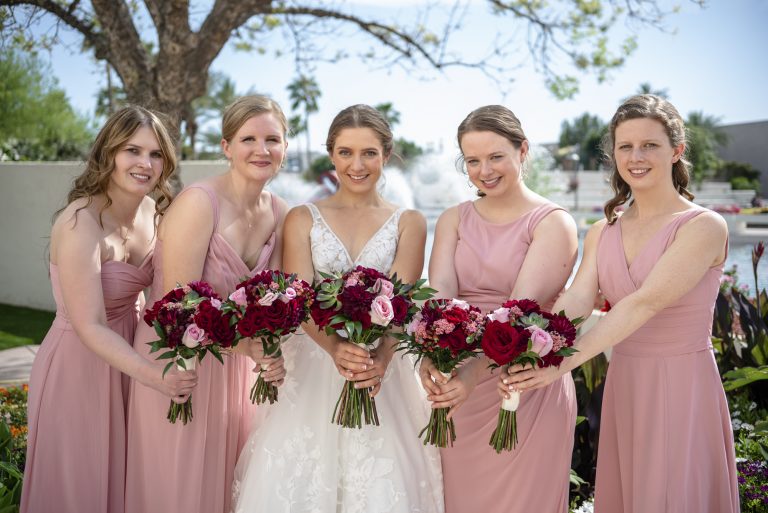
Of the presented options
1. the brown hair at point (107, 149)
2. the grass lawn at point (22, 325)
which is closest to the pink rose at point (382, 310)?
the brown hair at point (107, 149)

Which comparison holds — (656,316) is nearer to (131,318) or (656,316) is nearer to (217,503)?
(217,503)

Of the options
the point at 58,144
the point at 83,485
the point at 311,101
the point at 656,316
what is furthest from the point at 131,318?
the point at 58,144

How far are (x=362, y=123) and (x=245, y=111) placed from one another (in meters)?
0.65

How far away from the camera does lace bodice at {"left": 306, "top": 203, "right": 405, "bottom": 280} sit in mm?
3949

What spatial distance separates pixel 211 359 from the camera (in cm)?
382

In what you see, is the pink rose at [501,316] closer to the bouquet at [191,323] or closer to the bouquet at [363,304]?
the bouquet at [363,304]

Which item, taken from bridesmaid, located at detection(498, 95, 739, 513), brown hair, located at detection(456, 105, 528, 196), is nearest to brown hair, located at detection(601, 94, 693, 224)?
bridesmaid, located at detection(498, 95, 739, 513)

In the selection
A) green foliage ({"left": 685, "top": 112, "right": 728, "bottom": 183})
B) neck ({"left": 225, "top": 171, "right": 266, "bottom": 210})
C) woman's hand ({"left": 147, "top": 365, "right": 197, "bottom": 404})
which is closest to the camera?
woman's hand ({"left": 147, "top": 365, "right": 197, "bottom": 404})

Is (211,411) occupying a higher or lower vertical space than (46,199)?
lower

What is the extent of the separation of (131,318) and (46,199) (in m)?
8.87

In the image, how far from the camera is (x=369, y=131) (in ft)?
12.7

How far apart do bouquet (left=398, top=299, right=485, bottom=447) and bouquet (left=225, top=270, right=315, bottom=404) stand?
19.5 inches

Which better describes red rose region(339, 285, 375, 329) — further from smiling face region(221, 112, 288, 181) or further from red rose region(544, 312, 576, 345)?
smiling face region(221, 112, 288, 181)

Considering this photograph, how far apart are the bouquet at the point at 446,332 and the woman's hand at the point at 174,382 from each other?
1.07 meters
